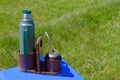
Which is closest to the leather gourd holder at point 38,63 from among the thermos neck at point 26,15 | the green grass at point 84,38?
the thermos neck at point 26,15

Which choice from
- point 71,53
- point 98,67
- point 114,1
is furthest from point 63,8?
point 98,67

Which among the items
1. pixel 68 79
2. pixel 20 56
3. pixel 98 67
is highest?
pixel 20 56

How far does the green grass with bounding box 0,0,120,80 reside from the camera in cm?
640

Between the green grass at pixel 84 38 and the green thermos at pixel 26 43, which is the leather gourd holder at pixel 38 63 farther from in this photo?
the green grass at pixel 84 38

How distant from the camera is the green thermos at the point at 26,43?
12.4 ft

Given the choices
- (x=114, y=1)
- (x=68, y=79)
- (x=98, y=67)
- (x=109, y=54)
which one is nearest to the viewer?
(x=68, y=79)

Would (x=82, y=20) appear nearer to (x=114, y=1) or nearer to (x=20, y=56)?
(x=114, y=1)

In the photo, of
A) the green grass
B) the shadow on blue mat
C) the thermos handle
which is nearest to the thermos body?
the thermos handle

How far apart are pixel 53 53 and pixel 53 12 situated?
7.58 metres

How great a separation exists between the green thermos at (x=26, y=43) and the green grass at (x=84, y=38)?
2365 mm

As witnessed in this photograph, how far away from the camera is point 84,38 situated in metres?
7.78

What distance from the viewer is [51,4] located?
12.4m

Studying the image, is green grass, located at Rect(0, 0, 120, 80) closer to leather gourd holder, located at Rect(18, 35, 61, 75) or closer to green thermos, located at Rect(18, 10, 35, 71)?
leather gourd holder, located at Rect(18, 35, 61, 75)

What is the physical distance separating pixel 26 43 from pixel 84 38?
4.08 meters
